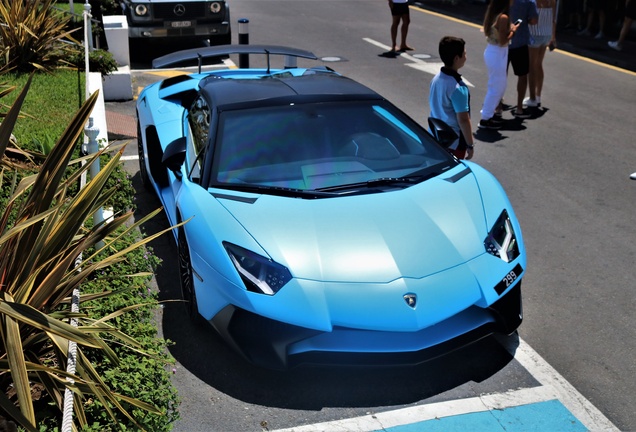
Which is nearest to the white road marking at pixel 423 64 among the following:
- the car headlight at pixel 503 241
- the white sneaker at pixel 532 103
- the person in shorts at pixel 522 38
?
the white sneaker at pixel 532 103

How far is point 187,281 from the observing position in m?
5.43

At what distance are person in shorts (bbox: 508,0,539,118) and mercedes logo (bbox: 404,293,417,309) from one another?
6936 mm

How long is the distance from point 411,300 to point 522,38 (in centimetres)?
707

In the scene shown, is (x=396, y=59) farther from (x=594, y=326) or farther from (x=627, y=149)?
(x=594, y=326)

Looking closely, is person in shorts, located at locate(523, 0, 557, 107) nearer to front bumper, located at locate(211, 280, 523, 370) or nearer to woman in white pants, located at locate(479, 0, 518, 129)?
woman in white pants, located at locate(479, 0, 518, 129)

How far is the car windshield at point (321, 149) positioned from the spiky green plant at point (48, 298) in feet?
5.22

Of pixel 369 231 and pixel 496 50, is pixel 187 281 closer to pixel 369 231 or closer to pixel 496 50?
pixel 369 231

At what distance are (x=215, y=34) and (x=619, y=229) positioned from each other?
32.1 ft

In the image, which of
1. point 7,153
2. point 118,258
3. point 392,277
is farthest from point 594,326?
point 7,153

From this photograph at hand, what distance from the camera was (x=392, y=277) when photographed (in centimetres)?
467

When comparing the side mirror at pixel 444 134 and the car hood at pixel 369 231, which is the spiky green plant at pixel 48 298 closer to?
the car hood at pixel 369 231

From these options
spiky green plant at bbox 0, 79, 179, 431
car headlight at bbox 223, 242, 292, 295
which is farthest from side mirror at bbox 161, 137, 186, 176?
spiky green plant at bbox 0, 79, 179, 431

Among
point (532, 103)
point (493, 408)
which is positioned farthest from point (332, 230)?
point (532, 103)

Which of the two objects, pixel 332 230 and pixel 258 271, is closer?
pixel 258 271
